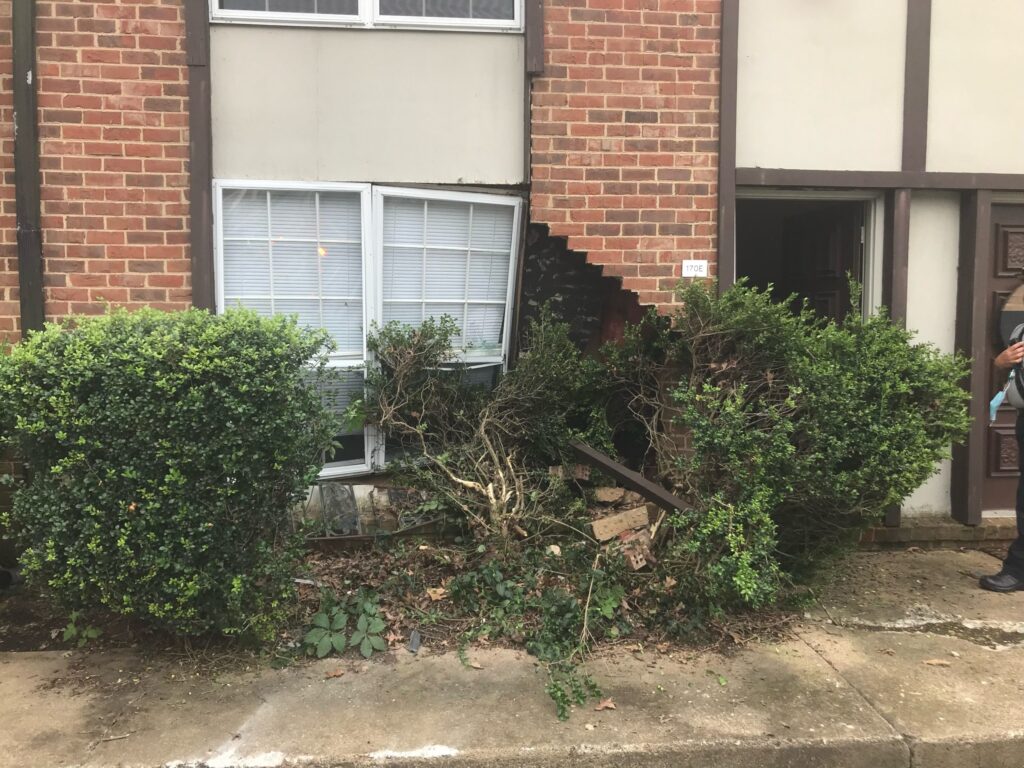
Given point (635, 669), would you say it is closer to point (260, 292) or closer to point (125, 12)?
point (260, 292)

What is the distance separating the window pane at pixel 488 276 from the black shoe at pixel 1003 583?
11.5 ft

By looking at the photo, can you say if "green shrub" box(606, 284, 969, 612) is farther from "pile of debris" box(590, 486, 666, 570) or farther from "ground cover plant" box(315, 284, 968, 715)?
"pile of debris" box(590, 486, 666, 570)

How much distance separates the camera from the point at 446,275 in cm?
496

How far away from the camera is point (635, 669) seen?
3465mm

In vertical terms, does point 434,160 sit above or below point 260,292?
above

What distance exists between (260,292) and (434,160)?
Answer: 4.58 feet

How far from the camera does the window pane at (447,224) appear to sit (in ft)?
15.9

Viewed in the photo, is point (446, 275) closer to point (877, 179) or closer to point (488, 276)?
point (488, 276)

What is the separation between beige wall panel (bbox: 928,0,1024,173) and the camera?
4.85 meters

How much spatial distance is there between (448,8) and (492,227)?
138cm

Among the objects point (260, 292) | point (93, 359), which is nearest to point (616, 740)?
point (93, 359)

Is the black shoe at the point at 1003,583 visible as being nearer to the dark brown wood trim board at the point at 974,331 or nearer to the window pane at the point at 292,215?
the dark brown wood trim board at the point at 974,331

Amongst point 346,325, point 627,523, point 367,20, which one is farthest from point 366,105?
point 627,523

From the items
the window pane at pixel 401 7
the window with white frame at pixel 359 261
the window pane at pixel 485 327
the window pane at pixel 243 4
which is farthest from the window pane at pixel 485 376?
the window pane at pixel 243 4
